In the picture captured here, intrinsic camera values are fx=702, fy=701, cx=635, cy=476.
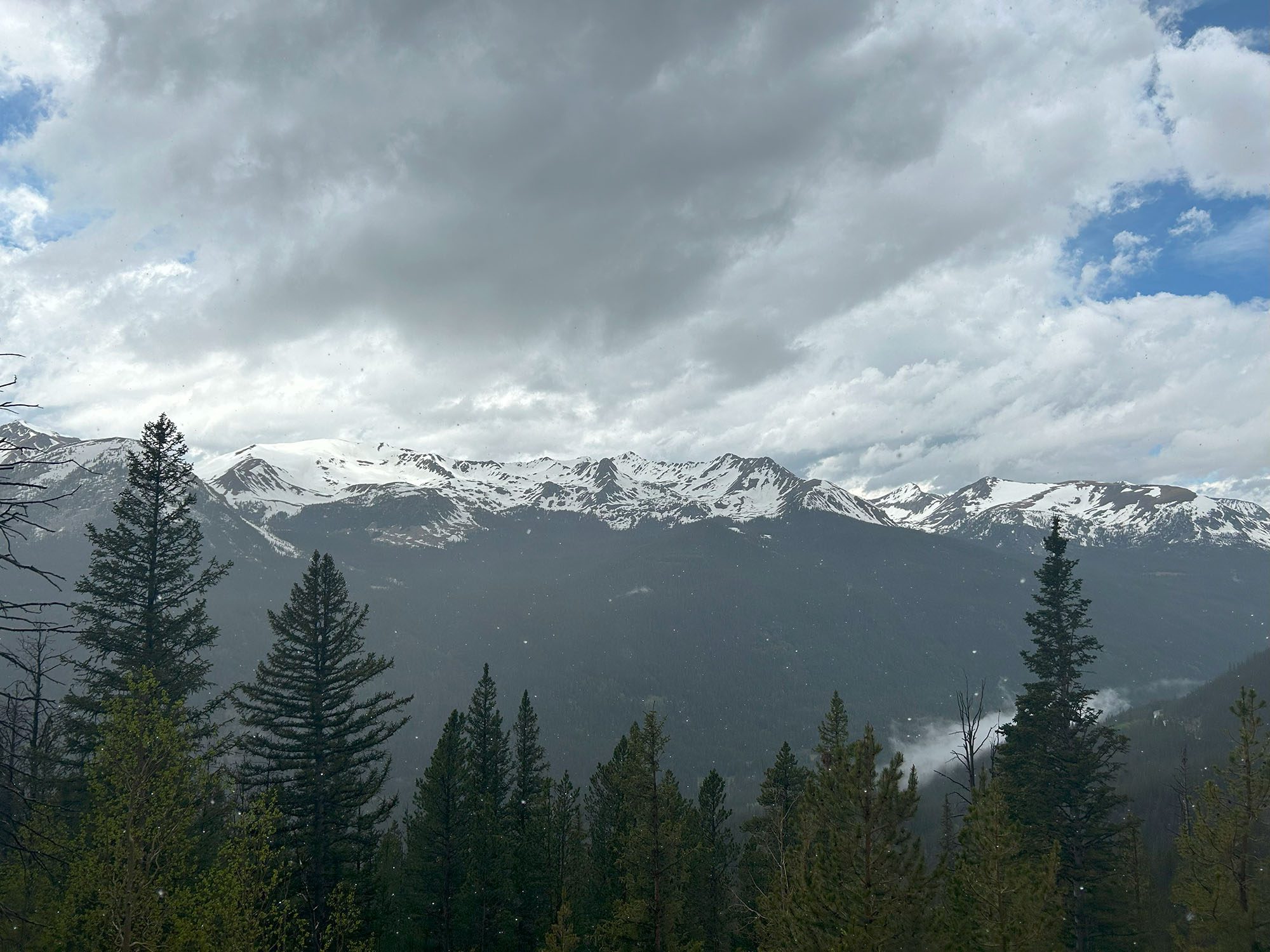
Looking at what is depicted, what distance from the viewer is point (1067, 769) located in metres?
30.2

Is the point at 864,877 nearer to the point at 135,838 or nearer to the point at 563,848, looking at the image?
the point at 135,838

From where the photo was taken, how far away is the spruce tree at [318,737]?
26047mm

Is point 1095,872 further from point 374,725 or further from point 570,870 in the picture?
point 374,725

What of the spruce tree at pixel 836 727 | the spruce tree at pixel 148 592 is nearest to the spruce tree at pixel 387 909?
the spruce tree at pixel 148 592

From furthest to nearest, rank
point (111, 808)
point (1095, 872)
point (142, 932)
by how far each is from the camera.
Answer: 1. point (1095, 872)
2. point (111, 808)
3. point (142, 932)

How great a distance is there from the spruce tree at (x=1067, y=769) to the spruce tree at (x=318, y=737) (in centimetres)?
2673

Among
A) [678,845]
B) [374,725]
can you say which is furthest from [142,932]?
[678,845]

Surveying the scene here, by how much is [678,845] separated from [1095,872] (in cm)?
1771

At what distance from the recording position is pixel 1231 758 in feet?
91.5

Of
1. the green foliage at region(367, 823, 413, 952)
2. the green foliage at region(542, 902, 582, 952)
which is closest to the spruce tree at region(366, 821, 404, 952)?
the green foliage at region(367, 823, 413, 952)

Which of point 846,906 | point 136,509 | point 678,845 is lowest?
point 678,845

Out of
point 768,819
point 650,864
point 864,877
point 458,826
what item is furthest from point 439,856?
point 864,877

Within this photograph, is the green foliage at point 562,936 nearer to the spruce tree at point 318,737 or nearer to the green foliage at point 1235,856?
the spruce tree at point 318,737

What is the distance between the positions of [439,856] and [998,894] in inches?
992
